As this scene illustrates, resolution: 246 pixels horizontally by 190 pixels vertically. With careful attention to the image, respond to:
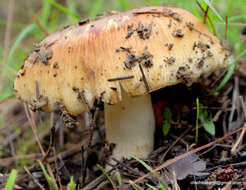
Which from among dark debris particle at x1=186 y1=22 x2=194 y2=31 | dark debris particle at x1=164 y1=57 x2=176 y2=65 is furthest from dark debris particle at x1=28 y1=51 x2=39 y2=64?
dark debris particle at x1=186 y1=22 x2=194 y2=31

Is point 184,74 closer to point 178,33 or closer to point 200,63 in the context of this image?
point 200,63

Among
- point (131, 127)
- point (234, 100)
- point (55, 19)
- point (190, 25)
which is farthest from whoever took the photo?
point (55, 19)

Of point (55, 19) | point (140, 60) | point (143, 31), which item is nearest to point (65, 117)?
point (140, 60)

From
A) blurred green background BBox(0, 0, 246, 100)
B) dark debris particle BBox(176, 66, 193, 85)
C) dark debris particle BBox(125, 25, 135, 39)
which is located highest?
blurred green background BBox(0, 0, 246, 100)

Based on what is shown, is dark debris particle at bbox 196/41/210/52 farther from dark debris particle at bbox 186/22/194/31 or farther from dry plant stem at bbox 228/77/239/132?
dry plant stem at bbox 228/77/239/132

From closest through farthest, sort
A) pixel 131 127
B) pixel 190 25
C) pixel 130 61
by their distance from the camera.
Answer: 1. pixel 130 61
2. pixel 190 25
3. pixel 131 127

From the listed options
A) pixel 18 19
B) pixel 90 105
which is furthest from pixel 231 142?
pixel 18 19

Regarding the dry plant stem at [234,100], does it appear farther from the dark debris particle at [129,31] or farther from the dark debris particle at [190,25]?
the dark debris particle at [129,31]

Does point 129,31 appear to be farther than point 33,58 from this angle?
No
